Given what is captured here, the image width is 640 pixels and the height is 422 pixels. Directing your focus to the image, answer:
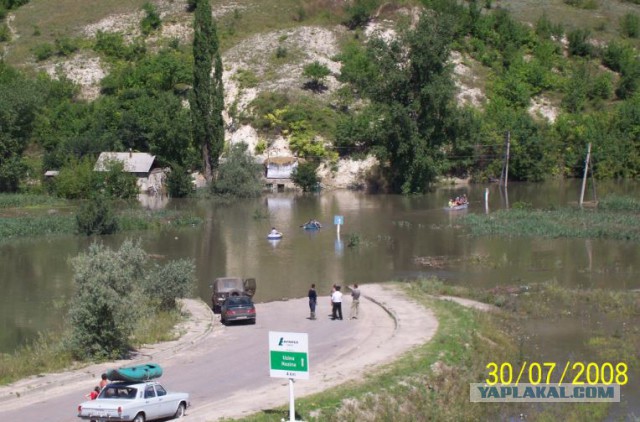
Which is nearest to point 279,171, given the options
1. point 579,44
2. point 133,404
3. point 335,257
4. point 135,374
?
point 335,257

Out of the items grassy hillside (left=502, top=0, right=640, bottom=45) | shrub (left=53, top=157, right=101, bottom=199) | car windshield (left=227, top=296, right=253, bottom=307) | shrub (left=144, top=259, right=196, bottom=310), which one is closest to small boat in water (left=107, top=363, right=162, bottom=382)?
car windshield (left=227, top=296, right=253, bottom=307)

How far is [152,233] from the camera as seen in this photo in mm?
64625

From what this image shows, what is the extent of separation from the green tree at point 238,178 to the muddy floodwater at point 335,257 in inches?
381

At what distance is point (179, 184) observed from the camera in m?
88.6

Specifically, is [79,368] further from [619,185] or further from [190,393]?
[619,185]

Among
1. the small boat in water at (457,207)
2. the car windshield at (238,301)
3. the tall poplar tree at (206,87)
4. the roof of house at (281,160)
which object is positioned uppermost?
the tall poplar tree at (206,87)

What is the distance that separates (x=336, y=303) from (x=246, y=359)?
7360 millimetres

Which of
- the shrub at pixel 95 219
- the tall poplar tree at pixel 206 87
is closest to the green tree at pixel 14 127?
the tall poplar tree at pixel 206 87

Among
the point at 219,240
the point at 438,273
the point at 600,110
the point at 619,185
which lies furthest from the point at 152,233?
the point at 600,110

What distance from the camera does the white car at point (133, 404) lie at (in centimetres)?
2289

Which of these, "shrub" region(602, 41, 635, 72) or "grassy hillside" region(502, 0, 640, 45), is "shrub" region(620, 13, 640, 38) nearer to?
"grassy hillside" region(502, 0, 640, 45)

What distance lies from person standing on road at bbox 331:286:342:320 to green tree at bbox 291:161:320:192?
186 ft

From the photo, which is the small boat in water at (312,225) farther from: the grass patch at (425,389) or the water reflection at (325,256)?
the grass patch at (425,389)

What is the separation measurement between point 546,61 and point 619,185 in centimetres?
2865
